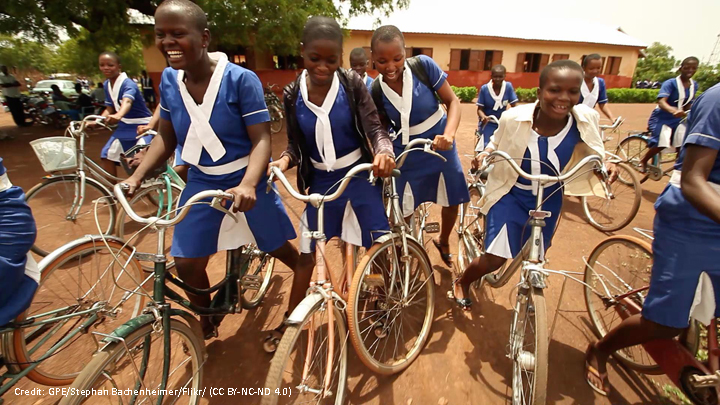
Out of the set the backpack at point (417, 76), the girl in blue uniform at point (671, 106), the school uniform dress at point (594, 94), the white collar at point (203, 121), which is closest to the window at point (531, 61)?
the girl in blue uniform at point (671, 106)

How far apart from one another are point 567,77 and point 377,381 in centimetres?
221

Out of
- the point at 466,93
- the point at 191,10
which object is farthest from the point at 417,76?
the point at 466,93

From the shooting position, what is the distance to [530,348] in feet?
7.02

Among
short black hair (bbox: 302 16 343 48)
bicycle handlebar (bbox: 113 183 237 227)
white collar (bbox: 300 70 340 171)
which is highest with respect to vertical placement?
short black hair (bbox: 302 16 343 48)

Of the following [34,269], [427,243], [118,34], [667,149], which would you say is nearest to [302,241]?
[34,269]

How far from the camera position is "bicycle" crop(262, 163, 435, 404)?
1.70 metres

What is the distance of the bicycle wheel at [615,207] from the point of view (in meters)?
4.35

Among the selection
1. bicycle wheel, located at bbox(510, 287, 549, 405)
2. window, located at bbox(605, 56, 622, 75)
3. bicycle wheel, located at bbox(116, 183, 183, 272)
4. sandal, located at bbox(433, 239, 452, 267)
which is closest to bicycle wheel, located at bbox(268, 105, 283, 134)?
bicycle wheel, located at bbox(116, 183, 183, 272)

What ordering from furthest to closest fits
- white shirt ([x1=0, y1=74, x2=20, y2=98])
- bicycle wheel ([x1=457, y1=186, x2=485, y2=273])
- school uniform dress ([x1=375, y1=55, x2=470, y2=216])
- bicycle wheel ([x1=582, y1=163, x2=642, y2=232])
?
white shirt ([x1=0, y1=74, x2=20, y2=98]), bicycle wheel ([x1=582, y1=163, x2=642, y2=232]), bicycle wheel ([x1=457, y1=186, x2=485, y2=273]), school uniform dress ([x1=375, y1=55, x2=470, y2=216])

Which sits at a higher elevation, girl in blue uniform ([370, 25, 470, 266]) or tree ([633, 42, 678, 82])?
girl in blue uniform ([370, 25, 470, 266])

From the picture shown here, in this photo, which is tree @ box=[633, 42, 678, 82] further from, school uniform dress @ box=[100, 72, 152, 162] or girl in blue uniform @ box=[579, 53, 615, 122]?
school uniform dress @ box=[100, 72, 152, 162]

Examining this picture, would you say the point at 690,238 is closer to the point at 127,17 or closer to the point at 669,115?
the point at 669,115

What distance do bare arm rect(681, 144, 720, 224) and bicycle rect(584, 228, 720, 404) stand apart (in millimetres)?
605

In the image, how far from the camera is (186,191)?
218 centimetres
